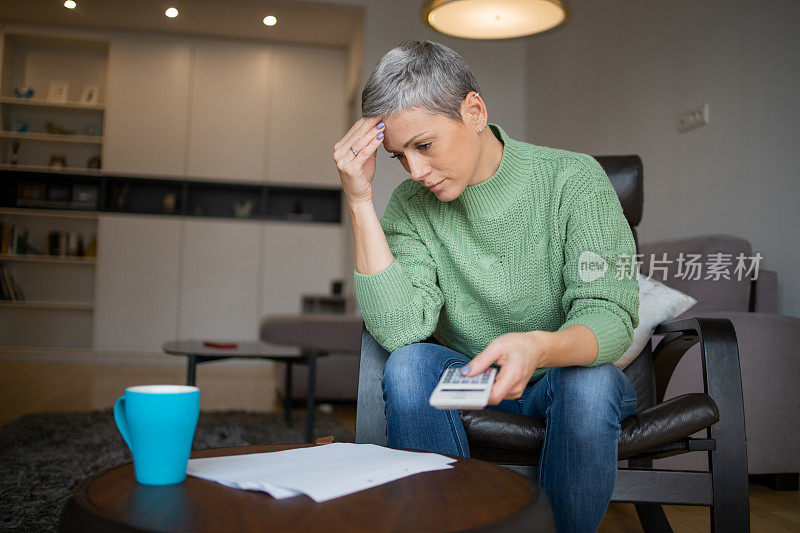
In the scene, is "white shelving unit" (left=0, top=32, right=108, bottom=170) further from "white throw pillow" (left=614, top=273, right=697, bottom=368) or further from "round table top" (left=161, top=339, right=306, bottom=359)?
"white throw pillow" (left=614, top=273, right=697, bottom=368)

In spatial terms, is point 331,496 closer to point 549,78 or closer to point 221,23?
point 549,78

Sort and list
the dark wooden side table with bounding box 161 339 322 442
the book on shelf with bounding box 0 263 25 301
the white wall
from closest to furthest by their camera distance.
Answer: the white wall → the dark wooden side table with bounding box 161 339 322 442 → the book on shelf with bounding box 0 263 25 301

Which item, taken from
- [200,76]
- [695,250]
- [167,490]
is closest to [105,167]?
[200,76]

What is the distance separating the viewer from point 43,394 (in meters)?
3.92

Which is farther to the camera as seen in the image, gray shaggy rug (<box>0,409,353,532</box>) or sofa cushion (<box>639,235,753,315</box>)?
sofa cushion (<box>639,235,753,315</box>)

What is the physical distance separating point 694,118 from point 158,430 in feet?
9.33

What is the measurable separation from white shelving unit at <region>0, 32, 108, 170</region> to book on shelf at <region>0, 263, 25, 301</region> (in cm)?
60

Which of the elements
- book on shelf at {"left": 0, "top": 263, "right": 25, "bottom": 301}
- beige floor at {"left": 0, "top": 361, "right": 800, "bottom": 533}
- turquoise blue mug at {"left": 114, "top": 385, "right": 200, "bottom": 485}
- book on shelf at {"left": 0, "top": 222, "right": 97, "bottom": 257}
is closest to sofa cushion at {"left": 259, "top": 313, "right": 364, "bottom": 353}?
beige floor at {"left": 0, "top": 361, "right": 800, "bottom": 533}

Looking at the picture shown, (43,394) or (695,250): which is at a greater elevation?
(695,250)

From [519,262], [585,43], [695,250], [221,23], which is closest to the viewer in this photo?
[519,262]

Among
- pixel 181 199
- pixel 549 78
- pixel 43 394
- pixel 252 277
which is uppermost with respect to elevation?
pixel 549 78

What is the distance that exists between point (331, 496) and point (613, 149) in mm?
3370

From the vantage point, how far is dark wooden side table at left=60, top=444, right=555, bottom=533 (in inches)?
23.3

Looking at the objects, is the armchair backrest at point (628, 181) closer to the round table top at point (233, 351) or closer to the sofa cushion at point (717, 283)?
the sofa cushion at point (717, 283)
